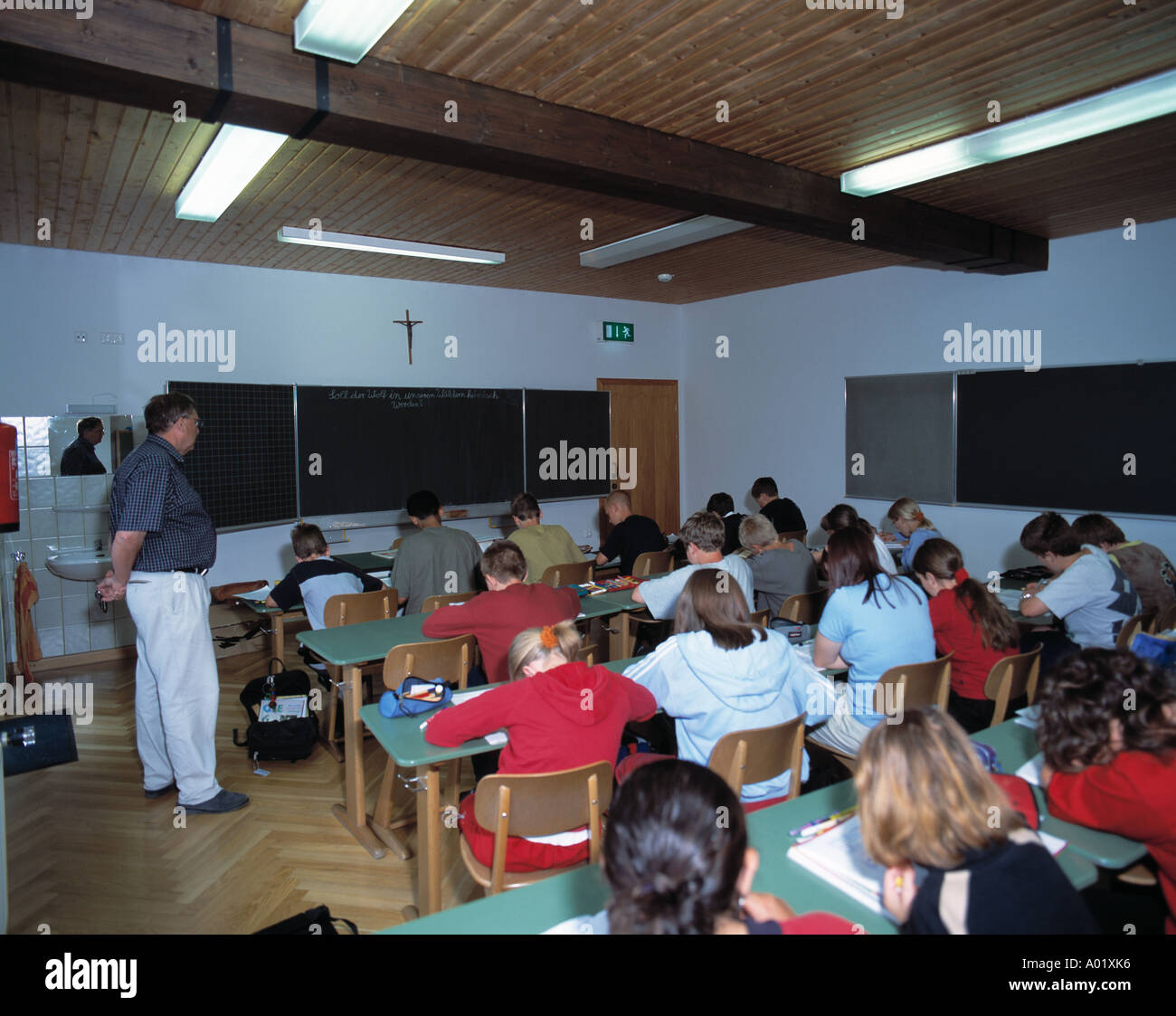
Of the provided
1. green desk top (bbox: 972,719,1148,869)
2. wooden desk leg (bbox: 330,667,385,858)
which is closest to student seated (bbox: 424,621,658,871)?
green desk top (bbox: 972,719,1148,869)

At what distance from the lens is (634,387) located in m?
8.52

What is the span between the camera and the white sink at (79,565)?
5.31m

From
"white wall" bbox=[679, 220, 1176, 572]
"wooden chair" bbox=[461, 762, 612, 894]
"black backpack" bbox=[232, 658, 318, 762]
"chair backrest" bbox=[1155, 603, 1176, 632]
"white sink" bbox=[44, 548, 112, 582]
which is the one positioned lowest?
"black backpack" bbox=[232, 658, 318, 762]

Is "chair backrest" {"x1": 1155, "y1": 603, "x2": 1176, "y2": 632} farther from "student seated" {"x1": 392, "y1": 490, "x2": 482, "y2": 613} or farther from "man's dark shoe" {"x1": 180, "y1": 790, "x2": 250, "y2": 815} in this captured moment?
"man's dark shoe" {"x1": 180, "y1": 790, "x2": 250, "y2": 815}

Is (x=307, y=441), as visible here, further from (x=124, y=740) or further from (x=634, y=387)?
(x=634, y=387)

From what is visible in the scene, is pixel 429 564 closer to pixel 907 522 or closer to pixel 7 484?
pixel 7 484

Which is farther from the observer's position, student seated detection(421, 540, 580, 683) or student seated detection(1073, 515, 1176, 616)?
→ student seated detection(1073, 515, 1176, 616)

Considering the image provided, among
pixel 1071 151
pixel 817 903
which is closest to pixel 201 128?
pixel 817 903

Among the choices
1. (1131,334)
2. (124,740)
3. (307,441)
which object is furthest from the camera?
(307,441)

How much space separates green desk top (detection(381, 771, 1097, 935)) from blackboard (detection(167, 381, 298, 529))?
4.76m

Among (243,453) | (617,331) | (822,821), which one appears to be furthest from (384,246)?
(822,821)

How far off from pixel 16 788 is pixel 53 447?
2.60m

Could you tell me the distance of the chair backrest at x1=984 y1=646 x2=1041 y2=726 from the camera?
9.43 ft

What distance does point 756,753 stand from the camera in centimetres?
222
